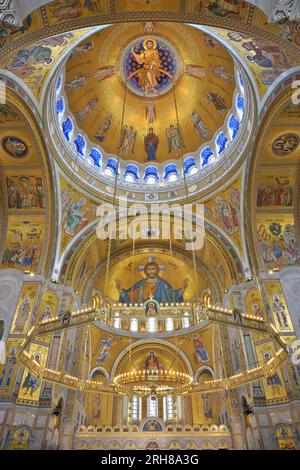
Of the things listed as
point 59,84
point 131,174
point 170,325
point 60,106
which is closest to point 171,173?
point 131,174

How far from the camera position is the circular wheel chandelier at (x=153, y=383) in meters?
8.66

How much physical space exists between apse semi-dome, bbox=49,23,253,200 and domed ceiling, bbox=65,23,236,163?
0.05 meters

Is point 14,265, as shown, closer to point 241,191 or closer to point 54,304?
point 54,304

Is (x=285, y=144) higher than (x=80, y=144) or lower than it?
lower

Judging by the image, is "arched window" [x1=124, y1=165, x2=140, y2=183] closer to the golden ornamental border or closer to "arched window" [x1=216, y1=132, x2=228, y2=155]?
"arched window" [x1=216, y1=132, x2=228, y2=155]

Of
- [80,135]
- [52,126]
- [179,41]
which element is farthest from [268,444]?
[179,41]

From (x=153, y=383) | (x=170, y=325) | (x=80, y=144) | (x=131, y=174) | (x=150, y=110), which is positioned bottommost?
(x=153, y=383)

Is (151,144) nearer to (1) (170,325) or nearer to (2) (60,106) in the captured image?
(2) (60,106)

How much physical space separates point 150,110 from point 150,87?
1.30 m

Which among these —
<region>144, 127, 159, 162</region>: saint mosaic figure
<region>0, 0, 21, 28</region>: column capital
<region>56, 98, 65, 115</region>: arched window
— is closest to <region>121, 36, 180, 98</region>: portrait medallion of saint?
<region>144, 127, 159, 162</region>: saint mosaic figure

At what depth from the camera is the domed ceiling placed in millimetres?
16453

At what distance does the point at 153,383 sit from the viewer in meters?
8.73
